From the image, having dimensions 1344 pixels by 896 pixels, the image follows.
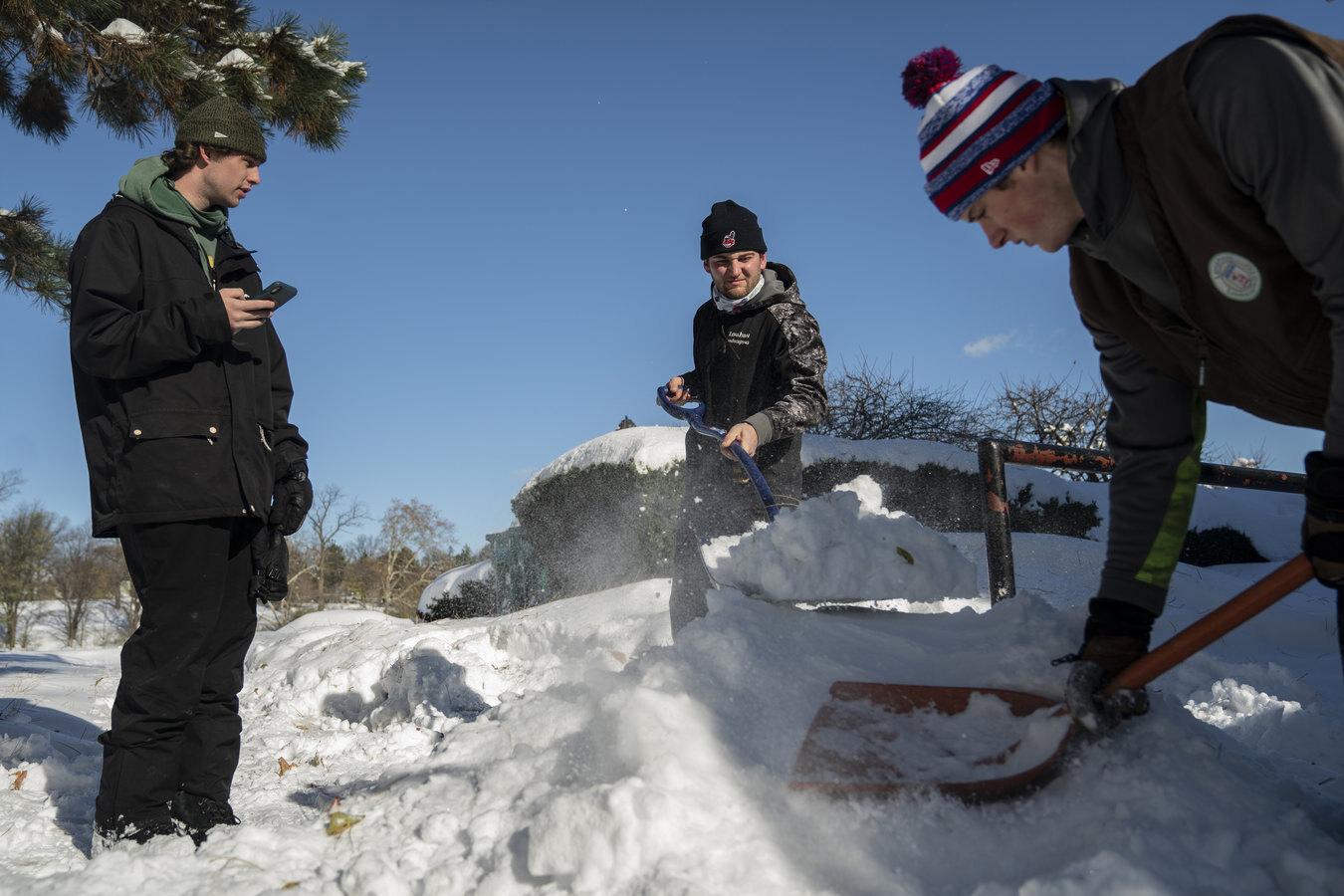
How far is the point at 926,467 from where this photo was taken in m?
6.91

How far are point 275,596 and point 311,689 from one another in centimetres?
229

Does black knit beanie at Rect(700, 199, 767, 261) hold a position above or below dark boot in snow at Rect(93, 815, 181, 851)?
above

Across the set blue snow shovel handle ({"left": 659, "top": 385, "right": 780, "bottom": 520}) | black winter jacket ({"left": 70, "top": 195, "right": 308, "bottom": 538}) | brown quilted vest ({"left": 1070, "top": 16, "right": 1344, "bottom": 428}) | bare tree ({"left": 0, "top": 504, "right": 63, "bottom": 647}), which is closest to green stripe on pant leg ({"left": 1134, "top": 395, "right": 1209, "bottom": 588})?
brown quilted vest ({"left": 1070, "top": 16, "right": 1344, "bottom": 428})

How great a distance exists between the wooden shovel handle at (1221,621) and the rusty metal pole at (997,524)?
1.84 m

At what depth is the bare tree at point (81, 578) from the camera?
25.1m

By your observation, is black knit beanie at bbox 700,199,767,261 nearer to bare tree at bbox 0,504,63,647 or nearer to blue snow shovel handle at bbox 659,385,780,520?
blue snow shovel handle at bbox 659,385,780,520

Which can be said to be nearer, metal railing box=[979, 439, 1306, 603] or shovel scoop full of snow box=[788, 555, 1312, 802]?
shovel scoop full of snow box=[788, 555, 1312, 802]

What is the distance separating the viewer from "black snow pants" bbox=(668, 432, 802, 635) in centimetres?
300

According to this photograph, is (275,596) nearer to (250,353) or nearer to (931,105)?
(250,353)

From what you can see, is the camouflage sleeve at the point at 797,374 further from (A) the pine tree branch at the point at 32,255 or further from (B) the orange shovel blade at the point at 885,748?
(A) the pine tree branch at the point at 32,255

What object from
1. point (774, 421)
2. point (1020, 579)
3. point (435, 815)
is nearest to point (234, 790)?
point (435, 815)

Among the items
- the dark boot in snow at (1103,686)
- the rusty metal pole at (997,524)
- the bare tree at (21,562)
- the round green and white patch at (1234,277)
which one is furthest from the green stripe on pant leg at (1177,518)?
the bare tree at (21,562)

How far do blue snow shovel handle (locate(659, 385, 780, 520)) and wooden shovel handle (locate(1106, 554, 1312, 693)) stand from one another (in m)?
1.30

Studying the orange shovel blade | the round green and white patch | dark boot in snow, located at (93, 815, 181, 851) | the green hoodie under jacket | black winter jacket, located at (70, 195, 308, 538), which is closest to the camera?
the round green and white patch
